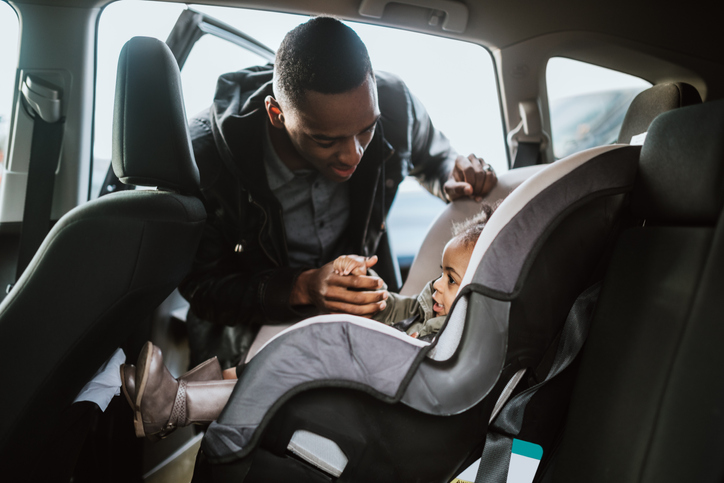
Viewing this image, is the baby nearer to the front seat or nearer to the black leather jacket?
the black leather jacket

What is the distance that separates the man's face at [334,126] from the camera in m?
1.20

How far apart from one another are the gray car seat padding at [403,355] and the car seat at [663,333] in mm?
95

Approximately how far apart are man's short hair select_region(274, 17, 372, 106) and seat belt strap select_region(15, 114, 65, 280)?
0.74m

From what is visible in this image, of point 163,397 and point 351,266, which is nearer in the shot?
point 163,397

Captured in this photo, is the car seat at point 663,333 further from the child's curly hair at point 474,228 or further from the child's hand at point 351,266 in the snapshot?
the child's hand at point 351,266

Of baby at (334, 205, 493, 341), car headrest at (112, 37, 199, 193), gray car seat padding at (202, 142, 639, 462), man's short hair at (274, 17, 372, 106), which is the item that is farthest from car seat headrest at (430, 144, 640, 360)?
car headrest at (112, 37, 199, 193)

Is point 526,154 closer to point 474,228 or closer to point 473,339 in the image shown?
point 474,228

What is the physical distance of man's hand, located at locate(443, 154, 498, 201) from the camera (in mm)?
1483

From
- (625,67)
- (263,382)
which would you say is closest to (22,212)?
(263,382)

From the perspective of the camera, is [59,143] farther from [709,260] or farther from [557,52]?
[557,52]

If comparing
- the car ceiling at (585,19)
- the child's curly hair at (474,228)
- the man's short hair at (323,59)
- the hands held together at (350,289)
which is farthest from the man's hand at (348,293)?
the car ceiling at (585,19)

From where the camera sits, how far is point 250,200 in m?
1.41

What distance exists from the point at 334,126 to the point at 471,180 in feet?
1.71

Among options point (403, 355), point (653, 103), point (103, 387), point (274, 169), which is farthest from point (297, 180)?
point (653, 103)
